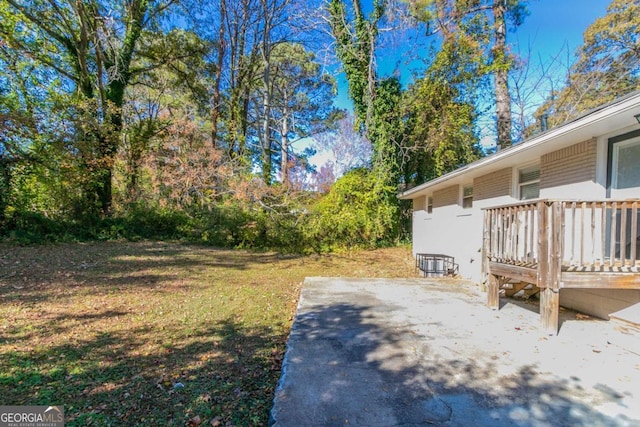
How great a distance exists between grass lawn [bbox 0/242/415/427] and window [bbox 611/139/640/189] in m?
5.12

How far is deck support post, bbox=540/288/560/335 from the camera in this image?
353cm

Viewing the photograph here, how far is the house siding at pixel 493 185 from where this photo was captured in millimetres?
6199

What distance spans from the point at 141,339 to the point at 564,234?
548 centimetres

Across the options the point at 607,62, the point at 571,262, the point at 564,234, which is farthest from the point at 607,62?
the point at 564,234

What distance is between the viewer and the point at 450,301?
16.7ft

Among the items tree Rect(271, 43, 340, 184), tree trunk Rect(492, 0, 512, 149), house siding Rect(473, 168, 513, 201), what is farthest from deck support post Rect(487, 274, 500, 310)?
tree Rect(271, 43, 340, 184)

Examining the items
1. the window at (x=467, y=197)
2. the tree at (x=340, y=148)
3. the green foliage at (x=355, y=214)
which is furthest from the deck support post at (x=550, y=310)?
the tree at (x=340, y=148)

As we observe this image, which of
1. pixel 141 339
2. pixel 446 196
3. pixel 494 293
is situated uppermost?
pixel 446 196

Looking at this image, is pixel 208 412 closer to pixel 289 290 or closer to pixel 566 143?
pixel 289 290

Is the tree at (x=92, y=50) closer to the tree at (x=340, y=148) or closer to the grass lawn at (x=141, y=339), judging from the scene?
the grass lawn at (x=141, y=339)

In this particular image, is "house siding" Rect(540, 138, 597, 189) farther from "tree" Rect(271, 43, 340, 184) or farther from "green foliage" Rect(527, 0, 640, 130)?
"tree" Rect(271, 43, 340, 184)

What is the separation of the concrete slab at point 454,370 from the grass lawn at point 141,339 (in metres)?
0.44

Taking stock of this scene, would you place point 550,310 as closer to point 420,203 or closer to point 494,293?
point 494,293

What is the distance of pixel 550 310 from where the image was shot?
3561 millimetres
